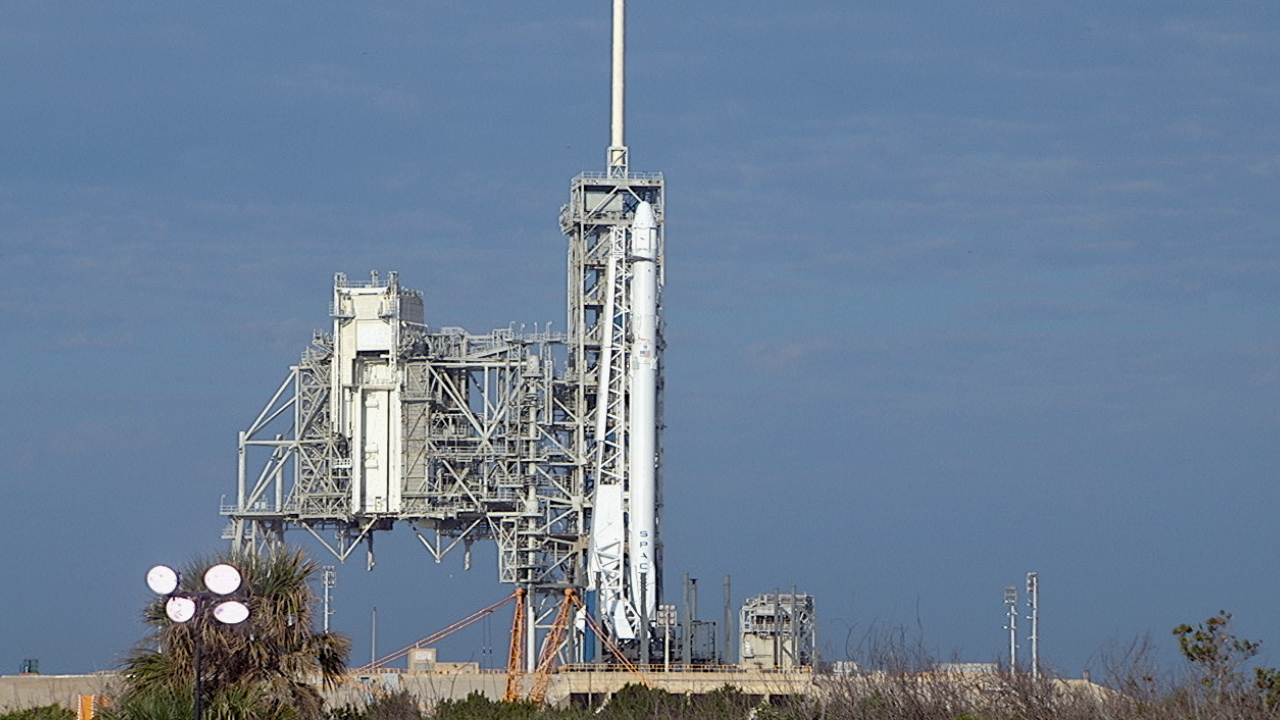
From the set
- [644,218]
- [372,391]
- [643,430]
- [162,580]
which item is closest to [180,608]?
[162,580]

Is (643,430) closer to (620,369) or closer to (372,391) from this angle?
(620,369)

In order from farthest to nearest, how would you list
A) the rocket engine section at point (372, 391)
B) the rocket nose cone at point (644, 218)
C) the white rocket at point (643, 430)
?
the rocket engine section at point (372, 391) < the rocket nose cone at point (644, 218) < the white rocket at point (643, 430)

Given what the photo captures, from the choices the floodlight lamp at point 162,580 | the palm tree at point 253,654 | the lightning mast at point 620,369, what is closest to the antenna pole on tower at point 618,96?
the lightning mast at point 620,369

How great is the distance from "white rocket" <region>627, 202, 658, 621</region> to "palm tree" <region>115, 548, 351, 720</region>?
32.9 metres

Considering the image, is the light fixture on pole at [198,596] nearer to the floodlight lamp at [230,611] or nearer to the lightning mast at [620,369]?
the floodlight lamp at [230,611]

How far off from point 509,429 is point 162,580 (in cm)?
4751

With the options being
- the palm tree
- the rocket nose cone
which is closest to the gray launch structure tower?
the rocket nose cone

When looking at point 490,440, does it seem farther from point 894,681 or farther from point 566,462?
point 894,681

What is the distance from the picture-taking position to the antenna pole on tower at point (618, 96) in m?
76.1

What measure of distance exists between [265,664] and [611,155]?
4145 cm

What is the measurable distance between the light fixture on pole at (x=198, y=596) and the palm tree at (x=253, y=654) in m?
5.74

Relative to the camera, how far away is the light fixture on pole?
28.1 m

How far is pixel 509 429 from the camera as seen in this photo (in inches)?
2975

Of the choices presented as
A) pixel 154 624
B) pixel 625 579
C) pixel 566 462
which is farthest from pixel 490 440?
pixel 154 624
